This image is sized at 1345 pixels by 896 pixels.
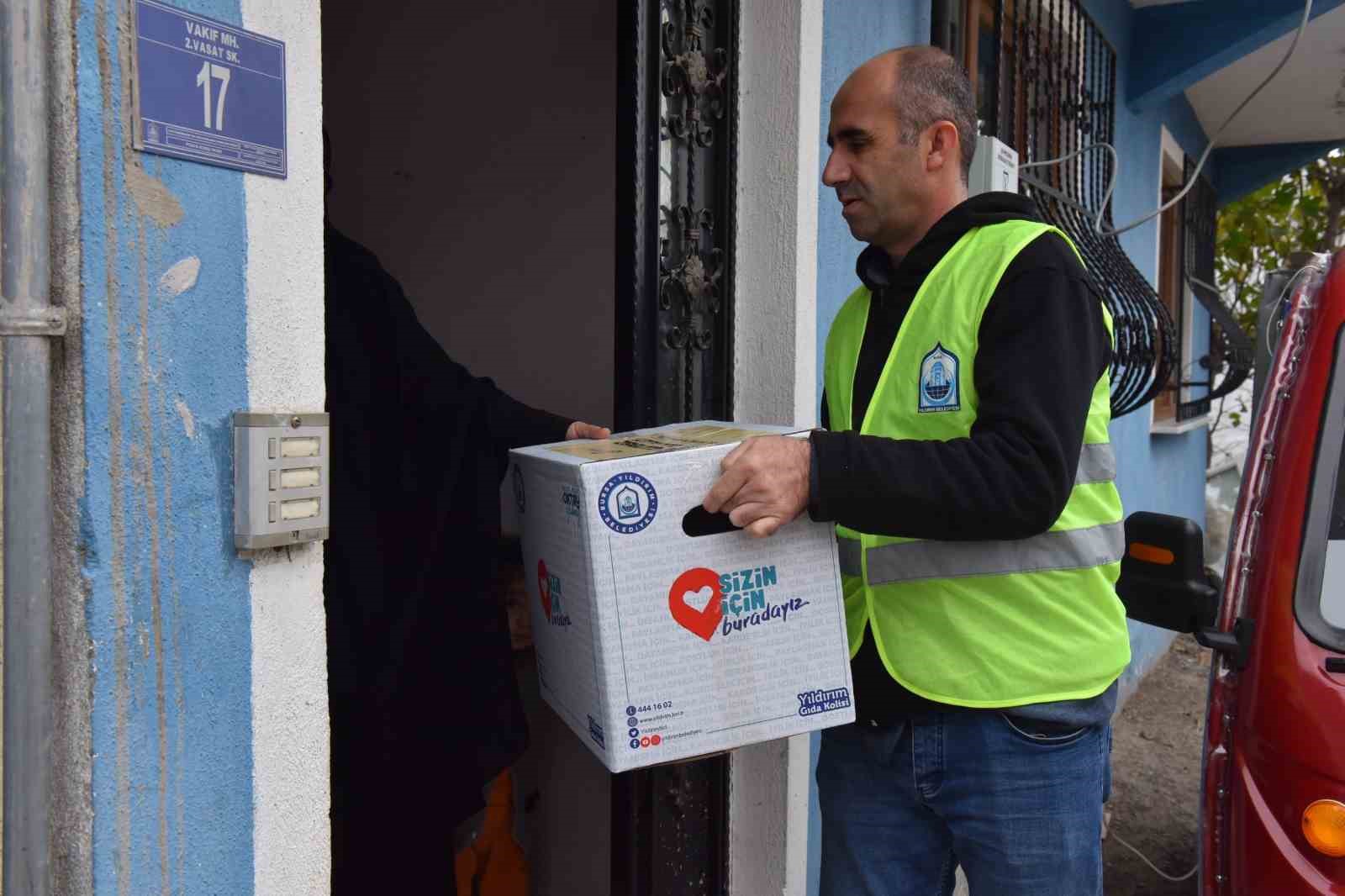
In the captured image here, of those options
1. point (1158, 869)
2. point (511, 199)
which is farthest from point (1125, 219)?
point (511, 199)

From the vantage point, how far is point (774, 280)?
2.43 m

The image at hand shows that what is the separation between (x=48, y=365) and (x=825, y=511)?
35.7 inches

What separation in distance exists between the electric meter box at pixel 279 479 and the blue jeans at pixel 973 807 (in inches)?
A: 37.0

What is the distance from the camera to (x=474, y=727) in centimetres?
246

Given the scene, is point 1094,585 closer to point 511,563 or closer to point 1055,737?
point 1055,737

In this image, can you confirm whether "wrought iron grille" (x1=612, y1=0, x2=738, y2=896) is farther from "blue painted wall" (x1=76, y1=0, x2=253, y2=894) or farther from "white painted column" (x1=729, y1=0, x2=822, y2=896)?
"blue painted wall" (x1=76, y1=0, x2=253, y2=894)

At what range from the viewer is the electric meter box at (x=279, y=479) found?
1272 millimetres

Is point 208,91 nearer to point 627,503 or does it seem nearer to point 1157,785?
point 627,503

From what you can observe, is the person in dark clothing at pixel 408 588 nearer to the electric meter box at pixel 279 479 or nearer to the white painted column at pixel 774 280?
the white painted column at pixel 774 280

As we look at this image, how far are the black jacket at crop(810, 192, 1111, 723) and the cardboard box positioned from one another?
0.11m

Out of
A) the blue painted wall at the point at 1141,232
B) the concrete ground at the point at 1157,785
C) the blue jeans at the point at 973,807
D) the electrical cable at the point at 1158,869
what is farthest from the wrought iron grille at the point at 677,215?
the blue painted wall at the point at 1141,232

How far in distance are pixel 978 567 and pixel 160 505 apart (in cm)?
108

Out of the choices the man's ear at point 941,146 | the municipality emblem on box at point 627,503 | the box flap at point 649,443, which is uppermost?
the man's ear at point 941,146

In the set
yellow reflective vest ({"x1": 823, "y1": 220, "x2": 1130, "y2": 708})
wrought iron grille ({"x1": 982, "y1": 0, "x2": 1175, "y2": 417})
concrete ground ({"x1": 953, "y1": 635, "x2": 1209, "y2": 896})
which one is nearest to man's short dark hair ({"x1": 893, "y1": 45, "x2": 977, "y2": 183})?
yellow reflective vest ({"x1": 823, "y1": 220, "x2": 1130, "y2": 708})
